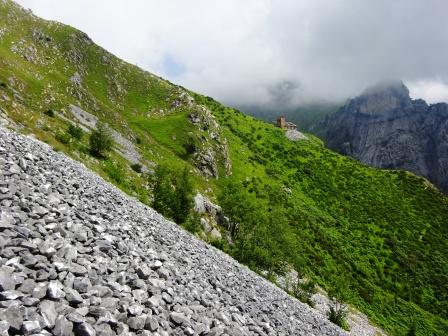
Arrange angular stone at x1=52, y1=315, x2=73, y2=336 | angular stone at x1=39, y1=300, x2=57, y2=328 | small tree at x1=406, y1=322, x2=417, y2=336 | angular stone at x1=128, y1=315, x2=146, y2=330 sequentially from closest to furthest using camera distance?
angular stone at x1=52, y1=315, x2=73, y2=336 < angular stone at x1=39, y1=300, x2=57, y2=328 < angular stone at x1=128, y1=315, x2=146, y2=330 < small tree at x1=406, y1=322, x2=417, y2=336

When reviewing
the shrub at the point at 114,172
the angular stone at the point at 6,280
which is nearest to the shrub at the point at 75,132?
the shrub at the point at 114,172

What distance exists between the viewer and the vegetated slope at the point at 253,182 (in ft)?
274

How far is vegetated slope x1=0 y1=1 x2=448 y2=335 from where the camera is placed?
3292 inches

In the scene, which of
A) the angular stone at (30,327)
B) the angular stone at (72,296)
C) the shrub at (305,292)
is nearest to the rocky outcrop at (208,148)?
the shrub at (305,292)

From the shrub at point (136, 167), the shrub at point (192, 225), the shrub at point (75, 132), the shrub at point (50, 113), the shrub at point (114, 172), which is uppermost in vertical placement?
the shrub at point (50, 113)

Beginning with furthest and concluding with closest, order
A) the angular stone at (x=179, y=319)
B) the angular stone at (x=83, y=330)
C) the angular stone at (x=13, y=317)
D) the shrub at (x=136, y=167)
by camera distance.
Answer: the shrub at (x=136, y=167) → the angular stone at (x=179, y=319) → the angular stone at (x=83, y=330) → the angular stone at (x=13, y=317)

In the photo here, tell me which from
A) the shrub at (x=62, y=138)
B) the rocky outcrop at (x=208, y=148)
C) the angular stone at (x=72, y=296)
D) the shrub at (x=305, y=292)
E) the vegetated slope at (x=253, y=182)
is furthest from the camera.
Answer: the rocky outcrop at (x=208, y=148)

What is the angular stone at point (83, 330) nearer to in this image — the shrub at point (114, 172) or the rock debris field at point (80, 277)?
the rock debris field at point (80, 277)

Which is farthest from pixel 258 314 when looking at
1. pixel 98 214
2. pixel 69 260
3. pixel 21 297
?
pixel 21 297

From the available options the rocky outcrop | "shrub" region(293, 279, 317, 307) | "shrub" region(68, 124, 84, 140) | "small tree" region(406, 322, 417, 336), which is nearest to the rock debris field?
"shrub" region(68, 124, 84, 140)

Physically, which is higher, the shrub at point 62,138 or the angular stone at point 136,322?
the shrub at point 62,138

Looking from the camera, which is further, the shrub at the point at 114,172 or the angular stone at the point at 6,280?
the shrub at the point at 114,172

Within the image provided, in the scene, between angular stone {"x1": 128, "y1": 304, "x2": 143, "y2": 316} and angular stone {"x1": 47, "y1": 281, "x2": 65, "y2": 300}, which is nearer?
angular stone {"x1": 47, "y1": 281, "x2": 65, "y2": 300}

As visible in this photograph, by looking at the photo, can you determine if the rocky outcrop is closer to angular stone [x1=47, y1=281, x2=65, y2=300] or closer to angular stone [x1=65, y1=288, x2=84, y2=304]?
angular stone [x1=65, y1=288, x2=84, y2=304]
